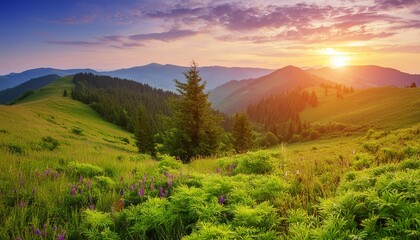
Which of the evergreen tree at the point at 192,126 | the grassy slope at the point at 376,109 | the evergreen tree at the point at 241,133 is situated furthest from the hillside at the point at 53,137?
the grassy slope at the point at 376,109

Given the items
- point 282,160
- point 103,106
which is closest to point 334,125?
point 103,106

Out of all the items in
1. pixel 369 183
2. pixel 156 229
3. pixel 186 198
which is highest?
pixel 369 183

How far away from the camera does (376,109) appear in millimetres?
122000

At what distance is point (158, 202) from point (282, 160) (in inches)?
194

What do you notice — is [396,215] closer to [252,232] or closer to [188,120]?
[252,232]

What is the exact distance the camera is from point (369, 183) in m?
4.41

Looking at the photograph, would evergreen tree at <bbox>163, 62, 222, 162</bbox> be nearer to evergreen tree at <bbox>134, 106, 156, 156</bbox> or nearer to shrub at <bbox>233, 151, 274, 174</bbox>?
shrub at <bbox>233, 151, 274, 174</bbox>

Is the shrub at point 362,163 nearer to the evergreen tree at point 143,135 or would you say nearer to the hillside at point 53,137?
the hillside at point 53,137

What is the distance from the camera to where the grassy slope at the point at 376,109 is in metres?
86.2

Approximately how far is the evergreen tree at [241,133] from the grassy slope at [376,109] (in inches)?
1947

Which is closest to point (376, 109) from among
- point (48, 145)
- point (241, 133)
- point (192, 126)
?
point (241, 133)

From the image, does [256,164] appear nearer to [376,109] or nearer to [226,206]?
[226,206]

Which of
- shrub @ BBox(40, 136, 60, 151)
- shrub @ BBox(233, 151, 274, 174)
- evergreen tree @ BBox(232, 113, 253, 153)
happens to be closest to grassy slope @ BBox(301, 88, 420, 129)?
evergreen tree @ BBox(232, 113, 253, 153)

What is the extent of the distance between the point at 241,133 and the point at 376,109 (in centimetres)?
9998
